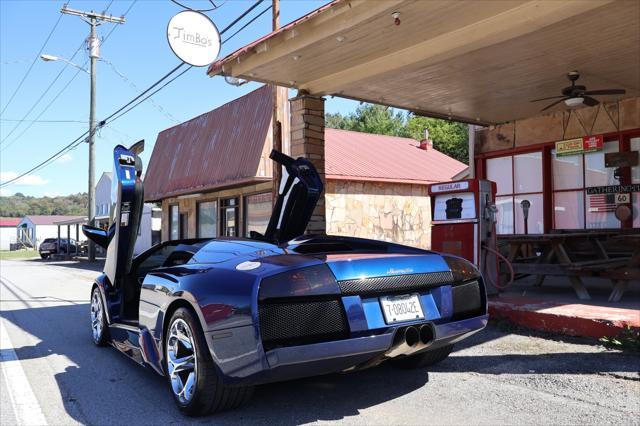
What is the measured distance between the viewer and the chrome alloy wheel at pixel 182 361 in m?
3.43

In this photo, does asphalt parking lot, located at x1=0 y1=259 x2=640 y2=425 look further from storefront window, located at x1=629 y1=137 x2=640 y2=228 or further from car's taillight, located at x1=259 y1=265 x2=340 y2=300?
storefront window, located at x1=629 y1=137 x2=640 y2=228

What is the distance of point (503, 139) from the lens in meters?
11.9

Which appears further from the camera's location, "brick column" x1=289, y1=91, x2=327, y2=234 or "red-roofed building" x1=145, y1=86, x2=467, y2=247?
"red-roofed building" x1=145, y1=86, x2=467, y2=247

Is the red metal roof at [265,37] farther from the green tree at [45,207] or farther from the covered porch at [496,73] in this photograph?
the green tree at [45,207]

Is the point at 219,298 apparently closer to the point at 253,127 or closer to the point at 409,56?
the point at 409,56

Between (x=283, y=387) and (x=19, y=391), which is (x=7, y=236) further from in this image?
(x=283, y=387)

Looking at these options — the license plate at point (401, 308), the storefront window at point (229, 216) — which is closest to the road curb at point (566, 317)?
the license plate at point (401, 308)

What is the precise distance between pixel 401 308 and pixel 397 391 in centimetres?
95

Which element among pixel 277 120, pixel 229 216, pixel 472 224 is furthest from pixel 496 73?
pixel 229 216

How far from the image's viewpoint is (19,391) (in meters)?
4.26

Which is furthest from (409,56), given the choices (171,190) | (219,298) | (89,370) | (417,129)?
(417,129)

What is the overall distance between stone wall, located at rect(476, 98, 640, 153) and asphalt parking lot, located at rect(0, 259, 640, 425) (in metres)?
6.37

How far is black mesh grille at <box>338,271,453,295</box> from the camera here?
315cm

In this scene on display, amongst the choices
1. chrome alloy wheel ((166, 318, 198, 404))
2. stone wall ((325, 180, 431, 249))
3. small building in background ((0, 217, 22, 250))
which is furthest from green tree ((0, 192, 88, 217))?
chrome alloy wheel ((166, 318, 198, 404))
